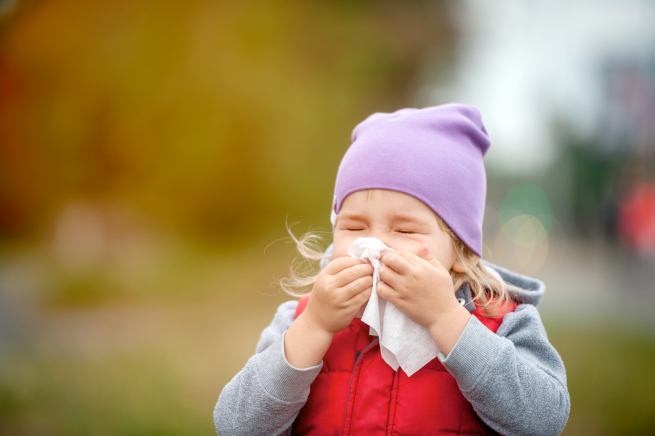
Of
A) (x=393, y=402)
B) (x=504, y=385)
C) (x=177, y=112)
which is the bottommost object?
(x=393, y=402)

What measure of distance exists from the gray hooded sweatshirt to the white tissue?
2.9 inches

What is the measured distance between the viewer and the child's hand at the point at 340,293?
1.45 m

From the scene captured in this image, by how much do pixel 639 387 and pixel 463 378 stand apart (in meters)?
3.54

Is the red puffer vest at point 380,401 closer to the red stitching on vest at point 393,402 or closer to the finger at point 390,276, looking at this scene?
the red stitching on vest at point 393,402

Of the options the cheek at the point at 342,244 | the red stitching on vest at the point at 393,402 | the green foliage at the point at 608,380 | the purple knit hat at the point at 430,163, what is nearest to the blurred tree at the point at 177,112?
the green foliage at the point at 608,380

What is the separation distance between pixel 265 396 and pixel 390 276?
1.72ft

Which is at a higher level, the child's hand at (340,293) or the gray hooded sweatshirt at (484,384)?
the child's hand at (340,293)

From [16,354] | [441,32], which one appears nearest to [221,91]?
[441,32]

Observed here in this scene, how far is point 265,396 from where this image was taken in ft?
4.81

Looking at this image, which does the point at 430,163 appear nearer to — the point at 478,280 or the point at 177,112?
the point at 478,280

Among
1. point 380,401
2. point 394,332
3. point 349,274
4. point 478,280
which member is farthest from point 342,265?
point 478,280

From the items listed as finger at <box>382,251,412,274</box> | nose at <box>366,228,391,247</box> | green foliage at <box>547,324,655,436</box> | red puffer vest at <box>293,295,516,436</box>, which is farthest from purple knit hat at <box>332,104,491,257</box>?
green foliage at <box>547,324,655,436</box>

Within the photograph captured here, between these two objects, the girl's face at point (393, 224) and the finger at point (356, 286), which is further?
the girl's face at point (393, 224)

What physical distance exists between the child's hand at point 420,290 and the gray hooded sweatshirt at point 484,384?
87 millimetres
